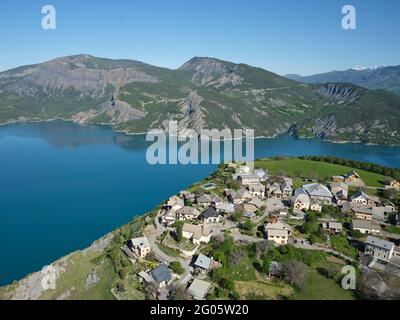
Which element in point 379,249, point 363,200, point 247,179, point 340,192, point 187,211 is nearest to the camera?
point 379,249

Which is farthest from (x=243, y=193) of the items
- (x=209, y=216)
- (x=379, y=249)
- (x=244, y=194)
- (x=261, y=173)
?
(x=379, y=249)

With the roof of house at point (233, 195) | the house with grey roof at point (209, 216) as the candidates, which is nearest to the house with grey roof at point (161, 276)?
the house with grey roof at point (209, 216)

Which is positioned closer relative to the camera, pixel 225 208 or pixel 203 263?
pixel 203 263

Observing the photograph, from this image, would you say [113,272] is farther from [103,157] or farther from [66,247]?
[103,157]

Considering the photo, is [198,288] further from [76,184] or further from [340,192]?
[76,184]

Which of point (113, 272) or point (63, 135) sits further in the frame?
point (63, 135)
